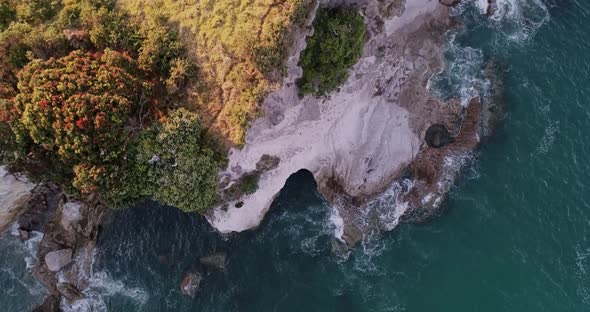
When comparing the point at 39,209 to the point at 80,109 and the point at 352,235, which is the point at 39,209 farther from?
the point at 352,235

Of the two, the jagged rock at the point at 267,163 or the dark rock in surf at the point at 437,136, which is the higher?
the jagged rock at the point at 267,163

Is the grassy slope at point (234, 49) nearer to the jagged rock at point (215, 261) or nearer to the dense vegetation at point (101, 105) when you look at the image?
the dense vegetation at point (101, 105)

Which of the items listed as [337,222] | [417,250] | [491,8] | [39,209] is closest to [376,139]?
[337,222]

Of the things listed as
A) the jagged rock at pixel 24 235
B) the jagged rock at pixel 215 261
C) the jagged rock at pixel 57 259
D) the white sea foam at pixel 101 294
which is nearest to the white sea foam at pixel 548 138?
the jagged rock at pixel 215 261

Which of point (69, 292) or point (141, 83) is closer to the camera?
point (141, 83)

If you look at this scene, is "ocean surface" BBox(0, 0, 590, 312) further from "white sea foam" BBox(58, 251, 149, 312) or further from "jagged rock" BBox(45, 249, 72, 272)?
"jagged rock" BBox(45, 249, 72, 272)

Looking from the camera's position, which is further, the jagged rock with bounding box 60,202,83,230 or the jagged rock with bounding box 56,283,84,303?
the jagged rock with bounding box 60,202,83,230

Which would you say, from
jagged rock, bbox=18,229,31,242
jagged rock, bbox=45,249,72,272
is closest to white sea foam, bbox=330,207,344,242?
jagged rock, bbox=45,249,72,272
